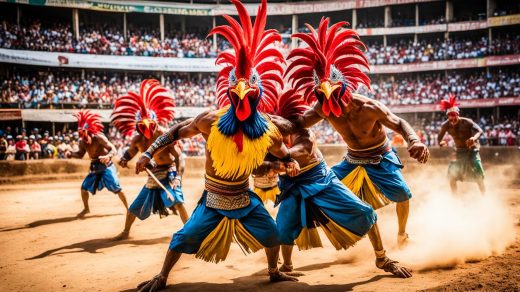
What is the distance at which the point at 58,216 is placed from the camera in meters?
10.1

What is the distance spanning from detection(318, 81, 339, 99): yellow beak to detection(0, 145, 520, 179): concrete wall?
1501 cm

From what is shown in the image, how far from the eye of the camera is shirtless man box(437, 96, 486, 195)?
9.09m

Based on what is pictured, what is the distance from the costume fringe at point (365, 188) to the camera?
5391mm

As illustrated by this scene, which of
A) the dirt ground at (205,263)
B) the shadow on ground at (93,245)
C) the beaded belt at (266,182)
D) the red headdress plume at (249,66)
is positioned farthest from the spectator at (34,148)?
the red headdress plume at (249,66)

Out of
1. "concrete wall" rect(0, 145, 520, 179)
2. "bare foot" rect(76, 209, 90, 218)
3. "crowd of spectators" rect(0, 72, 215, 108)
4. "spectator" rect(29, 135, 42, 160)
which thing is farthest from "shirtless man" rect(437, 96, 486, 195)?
"crowd of spectators" rect(0, 72, 215, 108)

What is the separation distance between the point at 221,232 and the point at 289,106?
159 centimetres

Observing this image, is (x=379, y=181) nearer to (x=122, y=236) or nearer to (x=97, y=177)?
(x=122, y=236)

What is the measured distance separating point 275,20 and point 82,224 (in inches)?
1195

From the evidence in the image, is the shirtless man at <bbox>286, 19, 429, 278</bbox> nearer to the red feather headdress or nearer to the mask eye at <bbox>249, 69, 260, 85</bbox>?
the mask eye at <bbox>249, 69, 260, 85</bbox>

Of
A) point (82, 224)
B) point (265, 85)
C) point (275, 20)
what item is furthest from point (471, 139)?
point (275, 20)

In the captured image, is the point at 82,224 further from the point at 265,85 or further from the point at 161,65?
the point at 161,65

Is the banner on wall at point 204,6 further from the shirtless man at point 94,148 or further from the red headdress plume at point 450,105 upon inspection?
the red headdress plume at point 450,105

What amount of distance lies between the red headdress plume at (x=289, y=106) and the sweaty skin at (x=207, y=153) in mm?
629

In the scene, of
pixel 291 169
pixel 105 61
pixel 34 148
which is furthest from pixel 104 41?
pixel 291 169
